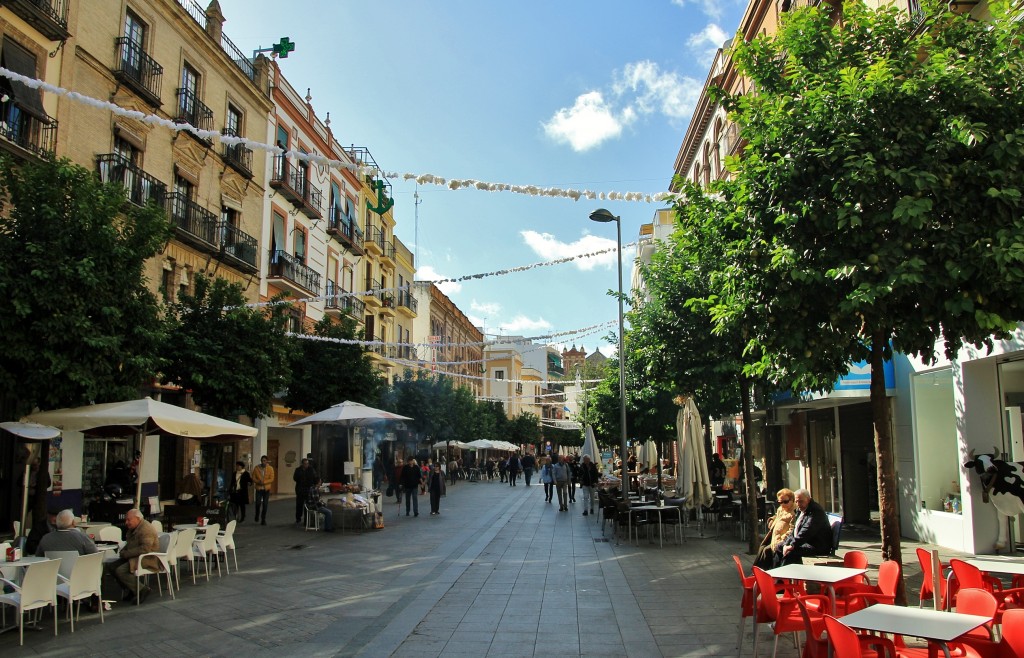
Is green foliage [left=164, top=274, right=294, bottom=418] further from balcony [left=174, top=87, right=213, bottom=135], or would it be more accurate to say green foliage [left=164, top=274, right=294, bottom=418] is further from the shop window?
the shop window

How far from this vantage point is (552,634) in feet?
25.2

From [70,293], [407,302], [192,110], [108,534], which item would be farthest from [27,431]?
[407,302]

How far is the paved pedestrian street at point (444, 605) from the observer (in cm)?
733

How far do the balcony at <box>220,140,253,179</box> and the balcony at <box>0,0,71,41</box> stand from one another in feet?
23.9

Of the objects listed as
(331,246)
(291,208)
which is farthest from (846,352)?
(331,246)

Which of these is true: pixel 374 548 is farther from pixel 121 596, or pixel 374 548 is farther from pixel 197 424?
pixel 121 596

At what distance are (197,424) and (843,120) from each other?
1045cm

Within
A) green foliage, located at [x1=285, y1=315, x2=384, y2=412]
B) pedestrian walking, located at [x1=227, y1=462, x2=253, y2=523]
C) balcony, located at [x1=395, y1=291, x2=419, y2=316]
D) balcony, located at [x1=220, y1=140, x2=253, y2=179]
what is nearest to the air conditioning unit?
green foliage, located at [x1=285, y1=315, x2=384, y2=412]

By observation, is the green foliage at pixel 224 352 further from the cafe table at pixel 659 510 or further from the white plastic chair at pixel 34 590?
Answer: the cafe table at pixel 659 510

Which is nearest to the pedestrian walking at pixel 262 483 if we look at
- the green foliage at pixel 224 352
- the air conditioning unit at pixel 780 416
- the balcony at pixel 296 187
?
the green foliage at pixel 224 352

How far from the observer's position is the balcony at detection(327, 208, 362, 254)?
33.4 m

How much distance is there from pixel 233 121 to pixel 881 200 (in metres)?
23.1

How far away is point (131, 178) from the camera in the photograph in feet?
63.1

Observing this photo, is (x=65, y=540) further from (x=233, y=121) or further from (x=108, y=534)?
(x=233, y=121)
